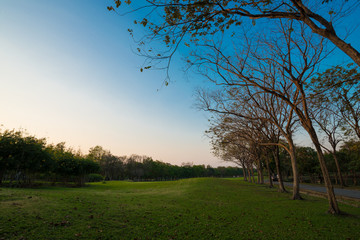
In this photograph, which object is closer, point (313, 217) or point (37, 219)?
point (37, 219)

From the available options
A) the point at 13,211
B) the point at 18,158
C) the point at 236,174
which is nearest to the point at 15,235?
the point at 13,211

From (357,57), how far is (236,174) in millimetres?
180350

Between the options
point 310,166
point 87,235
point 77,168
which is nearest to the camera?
point 87,235

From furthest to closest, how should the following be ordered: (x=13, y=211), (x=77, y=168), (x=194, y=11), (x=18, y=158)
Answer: (x=77, y=168) → (x=18, y=158) → (x=13, y=211) → (x=194, y=11)

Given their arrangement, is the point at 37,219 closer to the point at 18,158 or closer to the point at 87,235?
the point at 87,235

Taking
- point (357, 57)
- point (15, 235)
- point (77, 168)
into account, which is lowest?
point (15, 235)

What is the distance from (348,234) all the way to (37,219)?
11.6 meters

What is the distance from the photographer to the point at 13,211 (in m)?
6.53

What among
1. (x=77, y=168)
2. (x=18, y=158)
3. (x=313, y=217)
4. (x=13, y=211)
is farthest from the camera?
(x=77, y=168)

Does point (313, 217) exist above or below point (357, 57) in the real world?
below

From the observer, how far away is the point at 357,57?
4.55 metres

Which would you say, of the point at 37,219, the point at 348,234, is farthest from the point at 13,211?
the point at 348,234

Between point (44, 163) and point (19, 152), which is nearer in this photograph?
point (19, 152)

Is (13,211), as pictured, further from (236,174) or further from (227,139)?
(236,174)
